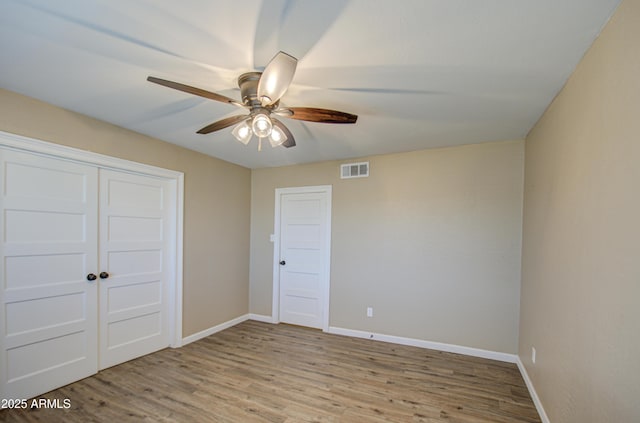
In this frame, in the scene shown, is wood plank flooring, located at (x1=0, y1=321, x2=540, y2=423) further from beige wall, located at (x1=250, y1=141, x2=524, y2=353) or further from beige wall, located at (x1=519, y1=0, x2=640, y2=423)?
beige wall, located at (x1=519, y1=0, x2=640, y2=423)

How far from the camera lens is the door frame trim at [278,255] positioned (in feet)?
13.3

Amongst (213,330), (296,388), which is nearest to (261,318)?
(213,330)

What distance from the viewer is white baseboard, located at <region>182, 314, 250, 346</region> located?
3534 millimetres

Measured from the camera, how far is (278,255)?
445cm

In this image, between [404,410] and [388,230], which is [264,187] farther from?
[404,410]

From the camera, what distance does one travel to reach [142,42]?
60.7 inches

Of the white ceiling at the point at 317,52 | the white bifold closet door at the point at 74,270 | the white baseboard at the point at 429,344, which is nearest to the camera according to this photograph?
the white ceiling at the point at 317,52

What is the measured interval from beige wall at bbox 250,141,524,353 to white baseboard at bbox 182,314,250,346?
1.51 meters

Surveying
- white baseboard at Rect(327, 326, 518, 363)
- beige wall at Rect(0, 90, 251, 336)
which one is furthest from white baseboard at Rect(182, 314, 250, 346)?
white baseboard at Rect(327, 326, 518, 363)

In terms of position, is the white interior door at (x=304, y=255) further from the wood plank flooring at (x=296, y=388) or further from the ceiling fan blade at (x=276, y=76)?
the ceiling fan blade at (x=276, y=76)

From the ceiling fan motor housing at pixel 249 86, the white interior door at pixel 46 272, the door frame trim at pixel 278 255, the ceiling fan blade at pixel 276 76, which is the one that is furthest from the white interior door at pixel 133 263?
the ceiling fan blade at pixel 276 76

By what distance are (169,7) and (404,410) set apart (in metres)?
3.12

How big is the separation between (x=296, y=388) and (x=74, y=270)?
2.35 m

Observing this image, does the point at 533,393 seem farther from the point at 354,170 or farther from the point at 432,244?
the point at 354,170
